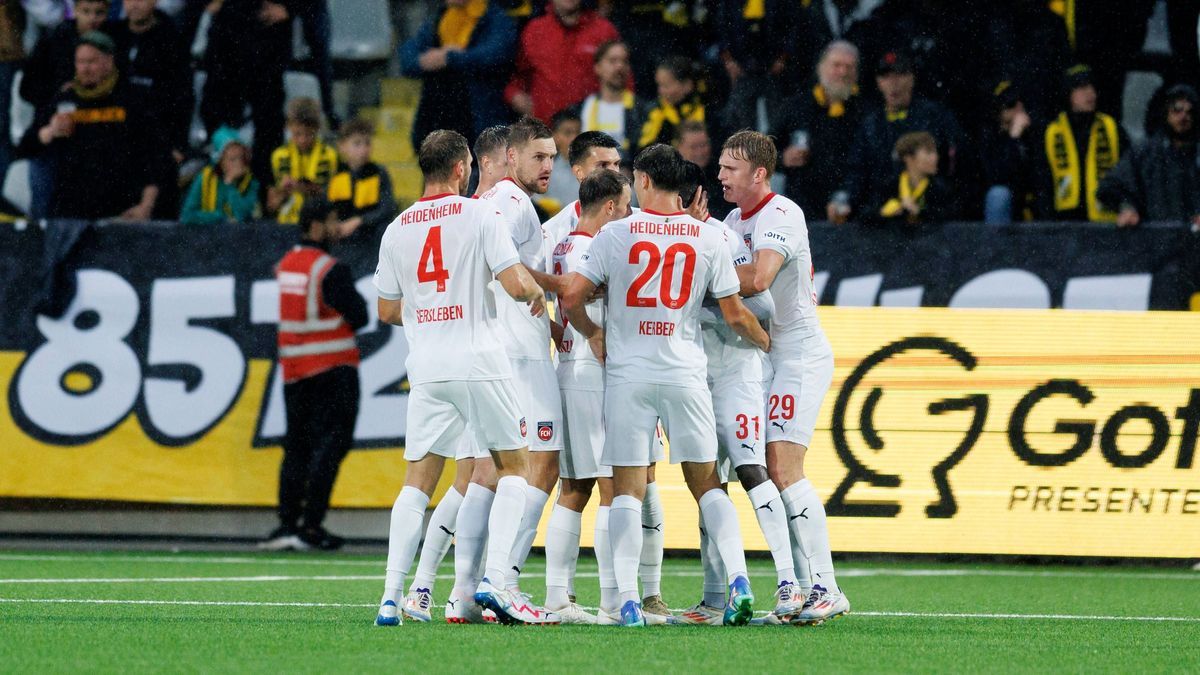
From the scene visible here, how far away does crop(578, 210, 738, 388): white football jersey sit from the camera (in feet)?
26.1

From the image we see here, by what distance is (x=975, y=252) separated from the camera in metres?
12.7

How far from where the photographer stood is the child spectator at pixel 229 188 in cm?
1405

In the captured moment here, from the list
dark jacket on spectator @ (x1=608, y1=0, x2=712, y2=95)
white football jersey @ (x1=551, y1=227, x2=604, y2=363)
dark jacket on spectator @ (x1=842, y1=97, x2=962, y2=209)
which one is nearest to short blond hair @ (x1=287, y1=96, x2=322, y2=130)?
dark jacket on spectator @ (x1=608, y1=0, x2=712, y2=95)

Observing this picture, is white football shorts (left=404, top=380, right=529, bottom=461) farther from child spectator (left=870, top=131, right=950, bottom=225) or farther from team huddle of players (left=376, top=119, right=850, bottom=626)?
child spectator (left=870, top=131, right=950, bottom=225)

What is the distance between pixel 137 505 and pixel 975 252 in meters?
6.39

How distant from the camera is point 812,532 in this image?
8.42 meters

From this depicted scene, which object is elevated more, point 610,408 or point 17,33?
point 17,33

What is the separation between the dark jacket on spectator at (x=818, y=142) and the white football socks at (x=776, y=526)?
18.0 feet

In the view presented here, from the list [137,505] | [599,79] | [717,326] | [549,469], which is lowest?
[137,505]

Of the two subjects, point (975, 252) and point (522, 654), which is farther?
point (975, 252)

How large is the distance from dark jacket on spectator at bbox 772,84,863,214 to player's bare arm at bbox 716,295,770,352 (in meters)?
5.38

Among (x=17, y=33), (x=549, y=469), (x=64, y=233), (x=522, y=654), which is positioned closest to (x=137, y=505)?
(x=64, y=233)

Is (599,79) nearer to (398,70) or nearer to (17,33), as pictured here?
(398,70)

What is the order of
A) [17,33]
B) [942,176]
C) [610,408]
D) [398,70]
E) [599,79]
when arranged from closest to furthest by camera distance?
[610,408] → [942,176] → [599,79] → [17,33] → [398,70]
